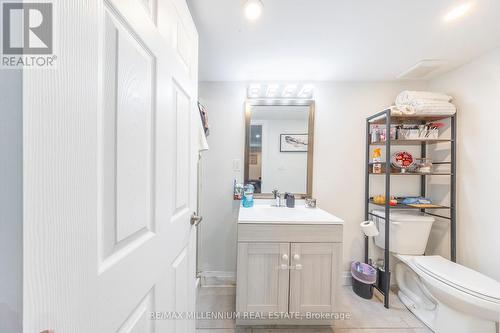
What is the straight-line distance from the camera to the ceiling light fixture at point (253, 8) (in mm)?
1072

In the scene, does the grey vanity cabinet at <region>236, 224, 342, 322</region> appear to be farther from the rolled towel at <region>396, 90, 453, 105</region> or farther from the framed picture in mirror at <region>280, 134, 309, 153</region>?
the rolled towel at <region>396, 90, 453, 105</region>

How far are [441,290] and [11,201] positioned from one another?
207 cm

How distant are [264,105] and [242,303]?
1.70 meters

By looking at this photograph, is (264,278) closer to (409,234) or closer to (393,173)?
(409,234)

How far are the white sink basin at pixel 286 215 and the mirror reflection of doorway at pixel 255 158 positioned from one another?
0.77ft

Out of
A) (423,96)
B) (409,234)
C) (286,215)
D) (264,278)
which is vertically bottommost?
(264,278)

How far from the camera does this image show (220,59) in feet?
5.38

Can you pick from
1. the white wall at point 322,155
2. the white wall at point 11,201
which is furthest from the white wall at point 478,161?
the white wall at point 11,201

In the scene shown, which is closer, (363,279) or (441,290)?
(441,290)

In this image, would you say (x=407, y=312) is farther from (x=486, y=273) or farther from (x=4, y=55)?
(x=4, y=55)

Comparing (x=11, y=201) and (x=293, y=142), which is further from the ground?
(x=293, y=142)

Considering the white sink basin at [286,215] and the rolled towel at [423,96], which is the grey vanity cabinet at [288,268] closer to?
the white sink basin at [286,215]

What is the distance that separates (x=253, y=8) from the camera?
1.10 metres

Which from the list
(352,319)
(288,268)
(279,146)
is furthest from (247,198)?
(352,319)
